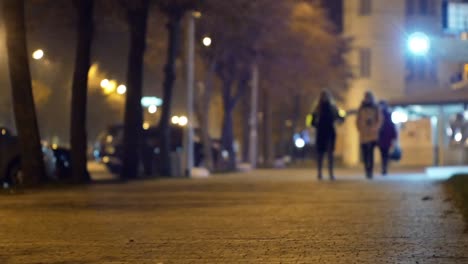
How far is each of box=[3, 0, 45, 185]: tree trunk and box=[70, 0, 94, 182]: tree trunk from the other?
1524 mm

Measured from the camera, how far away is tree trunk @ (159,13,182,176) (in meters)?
27.4

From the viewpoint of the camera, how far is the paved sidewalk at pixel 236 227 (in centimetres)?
865

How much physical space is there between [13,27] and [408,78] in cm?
3805

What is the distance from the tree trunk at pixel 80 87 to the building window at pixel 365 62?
34335mm

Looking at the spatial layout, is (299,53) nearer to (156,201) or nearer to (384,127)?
(384,127)

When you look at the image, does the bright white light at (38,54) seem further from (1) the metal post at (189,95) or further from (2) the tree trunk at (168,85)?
(1) the metal post at (189,95)

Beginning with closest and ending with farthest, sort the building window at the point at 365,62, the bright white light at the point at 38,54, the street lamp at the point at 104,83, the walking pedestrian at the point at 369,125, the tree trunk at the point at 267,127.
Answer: the walking pedestrian at the point at 369,125, the bright white light at the point at 38,54, the street lamp at the point at 104,83, the tree trunk at the point at 267,127, the building window at the point at 365,62

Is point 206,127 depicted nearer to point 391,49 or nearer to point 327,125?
point 327,125

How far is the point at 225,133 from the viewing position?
4250cm

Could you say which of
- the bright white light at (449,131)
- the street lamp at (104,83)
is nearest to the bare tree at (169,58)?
the street lamp at (104,83)

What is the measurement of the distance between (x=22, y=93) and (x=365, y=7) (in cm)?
3703

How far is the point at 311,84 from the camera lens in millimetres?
45062

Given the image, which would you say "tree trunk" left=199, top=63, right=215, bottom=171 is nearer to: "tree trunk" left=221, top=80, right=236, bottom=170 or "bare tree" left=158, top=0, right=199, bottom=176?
"tree trunk" left=221, top=80, right=236, bottom=170

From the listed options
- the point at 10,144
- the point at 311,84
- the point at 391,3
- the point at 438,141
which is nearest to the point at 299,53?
the point at 311,84
